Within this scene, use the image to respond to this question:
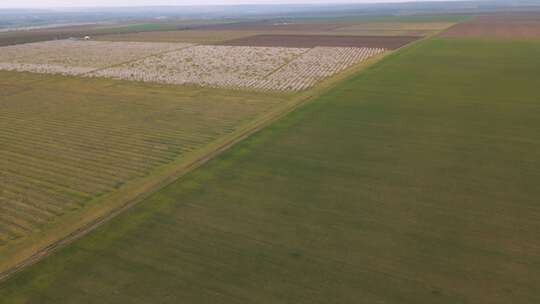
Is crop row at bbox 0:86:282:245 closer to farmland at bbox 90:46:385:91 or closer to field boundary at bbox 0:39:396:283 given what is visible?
field boundary at bbox 0:39:396:283

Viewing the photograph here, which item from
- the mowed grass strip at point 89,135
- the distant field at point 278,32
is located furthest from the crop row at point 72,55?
the mowed grass strip at point 89,135

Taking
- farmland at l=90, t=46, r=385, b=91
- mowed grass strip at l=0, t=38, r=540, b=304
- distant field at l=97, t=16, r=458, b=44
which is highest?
distant field at l=97, t=16, r=458, b=44

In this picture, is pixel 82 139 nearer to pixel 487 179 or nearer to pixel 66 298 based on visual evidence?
pixel 66 298

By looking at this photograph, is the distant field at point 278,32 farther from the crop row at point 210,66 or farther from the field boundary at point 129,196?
the field boundary at point 129,196

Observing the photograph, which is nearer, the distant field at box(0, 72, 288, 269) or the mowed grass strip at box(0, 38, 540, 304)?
the mowed grass strip at box(0, 38, 540, 304)

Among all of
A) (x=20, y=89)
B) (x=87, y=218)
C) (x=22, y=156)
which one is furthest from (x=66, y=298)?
(x=20, y=89)

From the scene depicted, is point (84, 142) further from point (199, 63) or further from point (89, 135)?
point (199, 63)

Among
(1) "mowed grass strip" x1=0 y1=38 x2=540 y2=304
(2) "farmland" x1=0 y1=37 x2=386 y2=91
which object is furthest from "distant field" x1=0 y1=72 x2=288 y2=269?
(2) "farmland" x1=0 y1=37 x2=386 y2=91
